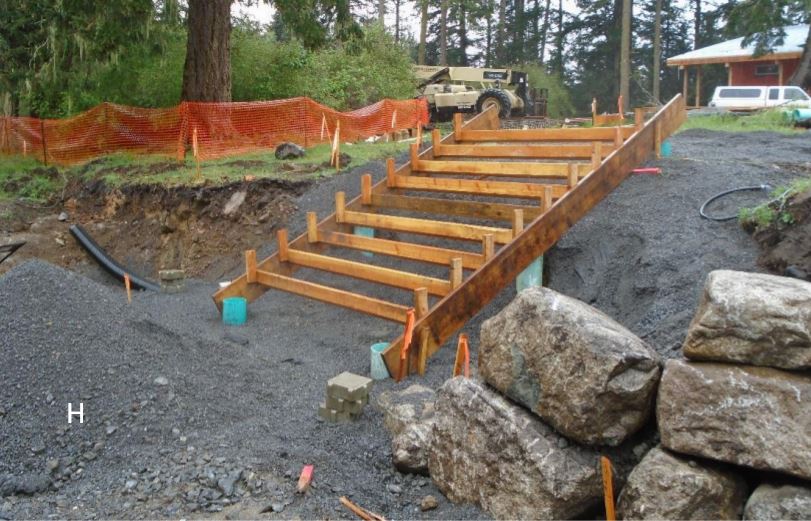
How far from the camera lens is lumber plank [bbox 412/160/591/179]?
6859mm

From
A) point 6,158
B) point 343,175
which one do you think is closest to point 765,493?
point 343,175

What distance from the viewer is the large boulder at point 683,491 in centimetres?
287

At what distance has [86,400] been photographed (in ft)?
14.8

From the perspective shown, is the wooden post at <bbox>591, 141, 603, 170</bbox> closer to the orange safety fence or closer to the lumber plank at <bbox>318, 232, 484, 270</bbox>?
the lumber plank at <bbox>318, 232, 484, 270</bbox>

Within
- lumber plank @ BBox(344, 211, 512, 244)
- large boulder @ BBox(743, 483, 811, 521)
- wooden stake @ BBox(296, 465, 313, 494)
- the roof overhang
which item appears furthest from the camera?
the roof overhang

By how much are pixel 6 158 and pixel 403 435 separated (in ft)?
46.5

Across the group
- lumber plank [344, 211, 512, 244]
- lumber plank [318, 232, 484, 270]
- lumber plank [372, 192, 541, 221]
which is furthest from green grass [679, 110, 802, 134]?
lumber plank [318, 232, 484, 270]

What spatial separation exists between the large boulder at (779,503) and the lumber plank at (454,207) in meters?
3.80

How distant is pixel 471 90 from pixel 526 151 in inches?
694

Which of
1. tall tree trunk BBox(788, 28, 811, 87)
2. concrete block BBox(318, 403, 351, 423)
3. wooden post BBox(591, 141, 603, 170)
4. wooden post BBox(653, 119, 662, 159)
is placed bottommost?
concrete block BBox(318, 403, 351, 423)

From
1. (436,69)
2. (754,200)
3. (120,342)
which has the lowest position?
(120,342)

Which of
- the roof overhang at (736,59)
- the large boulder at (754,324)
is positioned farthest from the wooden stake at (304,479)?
the roof overhang at (736,59)

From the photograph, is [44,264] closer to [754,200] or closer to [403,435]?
[403,435]

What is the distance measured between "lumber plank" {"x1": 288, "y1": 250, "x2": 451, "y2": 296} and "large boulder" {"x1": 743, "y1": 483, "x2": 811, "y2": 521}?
321 centimetres
